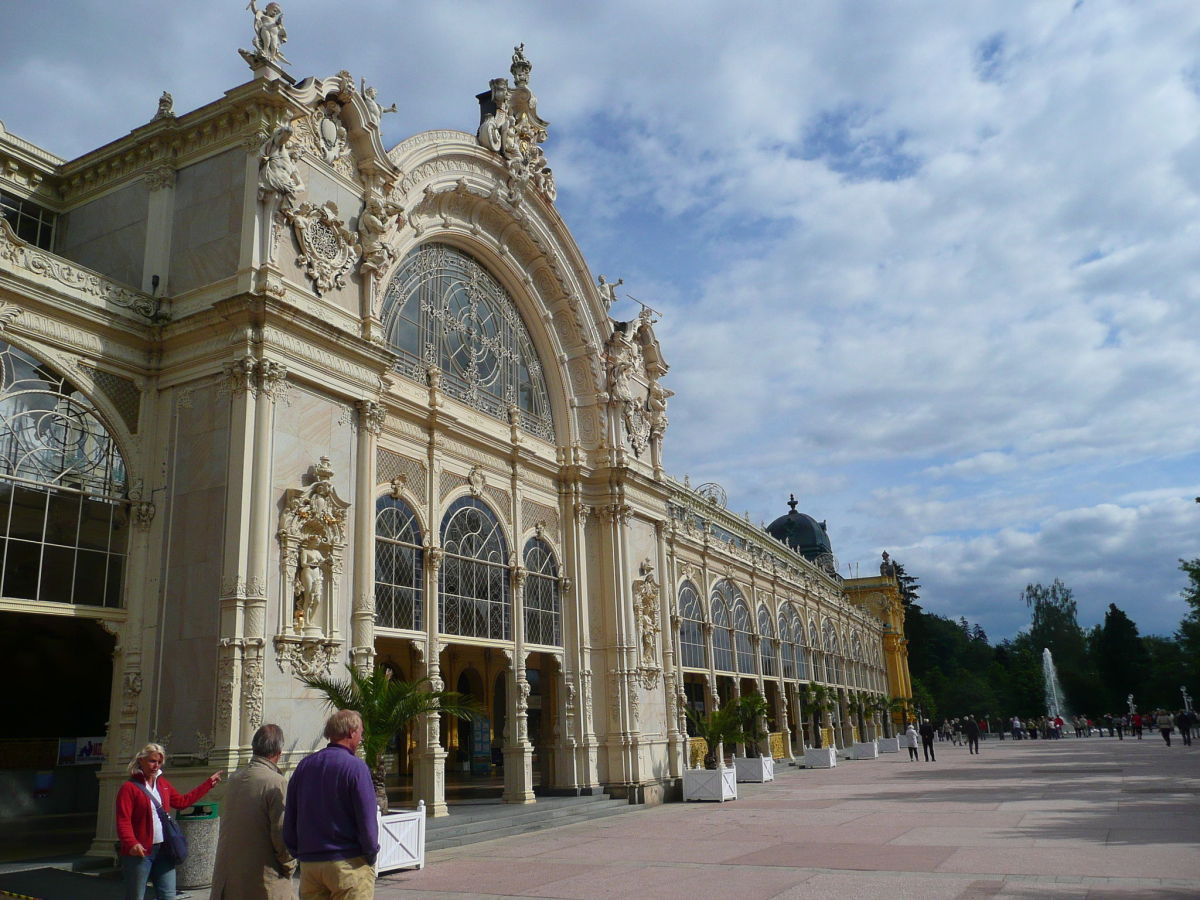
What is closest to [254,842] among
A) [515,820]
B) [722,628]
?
[515,820]

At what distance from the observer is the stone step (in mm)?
17188

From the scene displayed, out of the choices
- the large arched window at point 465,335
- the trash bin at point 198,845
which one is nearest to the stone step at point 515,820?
the trash bin at point 198,845

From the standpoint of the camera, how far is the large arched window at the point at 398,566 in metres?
19.1

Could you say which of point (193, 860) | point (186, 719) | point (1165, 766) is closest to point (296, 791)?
point (193, 860)

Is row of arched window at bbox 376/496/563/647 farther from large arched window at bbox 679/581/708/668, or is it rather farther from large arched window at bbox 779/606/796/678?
large arched window at bbox 779/606/796/678

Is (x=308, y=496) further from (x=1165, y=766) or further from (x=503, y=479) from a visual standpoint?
(x=1165, y=766)

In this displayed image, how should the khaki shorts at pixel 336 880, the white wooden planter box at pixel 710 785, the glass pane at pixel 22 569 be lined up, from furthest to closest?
1. the white wooden planter box at pixel 710 785
2. the glass pane at pixel 22 569
3. the khaki shorts at pixel 336 880

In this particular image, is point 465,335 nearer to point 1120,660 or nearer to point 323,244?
point 323,244

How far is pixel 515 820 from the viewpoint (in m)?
19.3

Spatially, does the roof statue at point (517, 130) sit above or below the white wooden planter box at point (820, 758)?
above

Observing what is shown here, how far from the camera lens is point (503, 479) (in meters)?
24.0

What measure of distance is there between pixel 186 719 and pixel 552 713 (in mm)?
12435

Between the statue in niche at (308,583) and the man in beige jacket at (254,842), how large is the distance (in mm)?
9587

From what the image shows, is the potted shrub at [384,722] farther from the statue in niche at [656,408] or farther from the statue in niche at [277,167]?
the statue in niche at [656,408]
